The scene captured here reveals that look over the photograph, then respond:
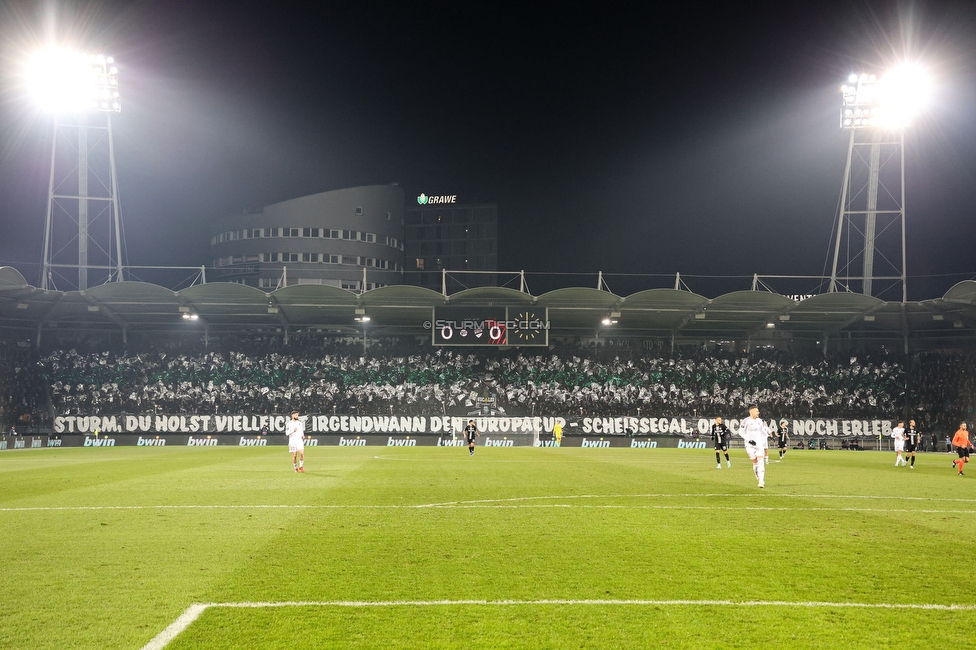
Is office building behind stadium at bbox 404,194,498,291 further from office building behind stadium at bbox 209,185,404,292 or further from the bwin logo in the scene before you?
the bwin logo

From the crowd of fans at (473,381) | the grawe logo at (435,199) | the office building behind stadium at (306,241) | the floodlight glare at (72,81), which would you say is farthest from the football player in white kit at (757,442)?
the grawe logo at (435,199)

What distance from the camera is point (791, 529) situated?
11547mm

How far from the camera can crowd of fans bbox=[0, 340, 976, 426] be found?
1829 inches

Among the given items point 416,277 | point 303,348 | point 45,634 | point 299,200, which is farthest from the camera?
point 416,277

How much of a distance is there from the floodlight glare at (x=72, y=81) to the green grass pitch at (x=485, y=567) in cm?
3304

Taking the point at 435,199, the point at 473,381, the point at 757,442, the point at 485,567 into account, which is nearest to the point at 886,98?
the point at 473,381

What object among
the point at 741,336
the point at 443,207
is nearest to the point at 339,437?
the point at 741,336

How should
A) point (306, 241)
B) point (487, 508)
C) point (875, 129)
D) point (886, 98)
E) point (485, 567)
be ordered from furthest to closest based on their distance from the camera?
point (306, 241), point (875, 129), point (886, 98), point (487, 508), point (485, 567)

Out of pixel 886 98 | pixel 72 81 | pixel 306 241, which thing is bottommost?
pixel 306 241

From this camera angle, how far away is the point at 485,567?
28.6ft

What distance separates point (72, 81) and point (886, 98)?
4742cm

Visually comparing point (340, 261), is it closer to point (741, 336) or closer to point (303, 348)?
point (303, 348)

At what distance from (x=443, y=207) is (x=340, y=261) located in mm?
24270

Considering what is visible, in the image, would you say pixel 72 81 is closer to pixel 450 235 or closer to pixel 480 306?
pixel 480 306
